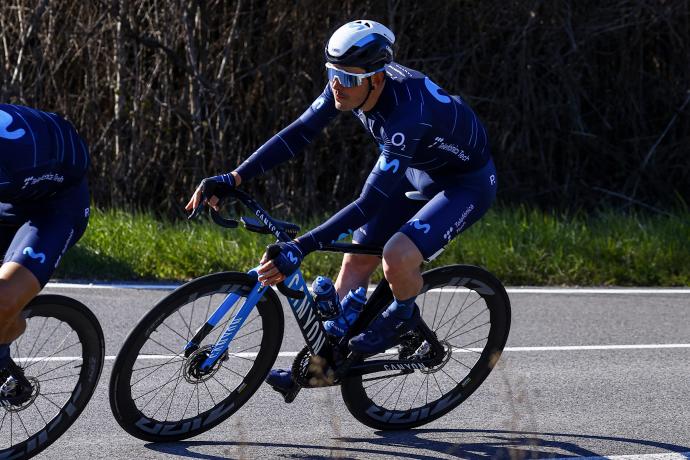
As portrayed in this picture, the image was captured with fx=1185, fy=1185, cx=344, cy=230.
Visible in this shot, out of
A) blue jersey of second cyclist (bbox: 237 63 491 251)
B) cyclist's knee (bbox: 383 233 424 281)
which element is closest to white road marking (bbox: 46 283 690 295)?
blue jersey of second cyclist (bbox: 237 63 491 251)

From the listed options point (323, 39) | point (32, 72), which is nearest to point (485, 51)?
point (323, 39)

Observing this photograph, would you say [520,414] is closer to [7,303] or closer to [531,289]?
[7,303]

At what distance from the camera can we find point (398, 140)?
5164 mm

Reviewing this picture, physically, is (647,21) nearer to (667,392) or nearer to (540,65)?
(540,65)

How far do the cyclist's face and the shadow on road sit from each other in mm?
1485

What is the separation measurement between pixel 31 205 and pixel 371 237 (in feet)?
5.30

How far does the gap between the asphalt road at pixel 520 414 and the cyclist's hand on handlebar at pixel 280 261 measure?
0.59m

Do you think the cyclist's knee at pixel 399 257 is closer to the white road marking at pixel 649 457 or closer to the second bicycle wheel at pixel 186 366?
the second bicycle wheel at pixel 186 366

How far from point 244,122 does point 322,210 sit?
4.28 feet

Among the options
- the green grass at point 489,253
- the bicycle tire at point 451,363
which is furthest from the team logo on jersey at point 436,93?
the green grass at point 489,253

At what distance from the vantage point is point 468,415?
6055 mm

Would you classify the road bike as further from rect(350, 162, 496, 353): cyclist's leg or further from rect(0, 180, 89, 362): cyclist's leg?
rect(0, 180, 89, 362): cyclist's leg

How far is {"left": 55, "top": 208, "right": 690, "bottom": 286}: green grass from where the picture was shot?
31.9ft

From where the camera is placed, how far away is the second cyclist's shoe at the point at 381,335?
5.49 m
